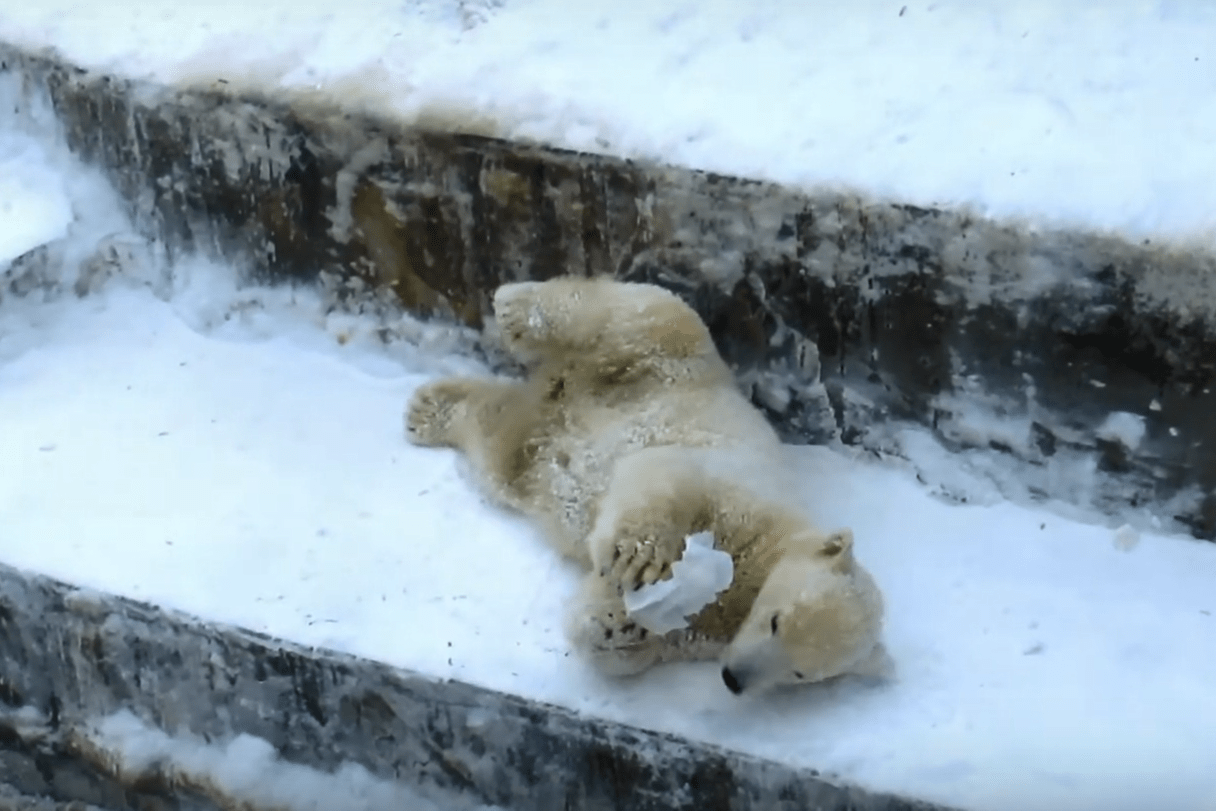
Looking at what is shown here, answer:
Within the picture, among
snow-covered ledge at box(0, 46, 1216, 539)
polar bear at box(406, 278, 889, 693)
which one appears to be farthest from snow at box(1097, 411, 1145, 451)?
polar bear at box(406, 278, 889, 693)

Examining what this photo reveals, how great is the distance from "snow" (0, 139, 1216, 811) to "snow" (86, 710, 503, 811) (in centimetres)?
4

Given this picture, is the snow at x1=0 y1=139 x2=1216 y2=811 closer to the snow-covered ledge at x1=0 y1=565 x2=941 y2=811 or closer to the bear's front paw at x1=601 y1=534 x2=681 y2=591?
the snow-covered ledge at x1=0 y1=565 x2=941 y2=811

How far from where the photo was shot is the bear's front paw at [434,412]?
3.00 m

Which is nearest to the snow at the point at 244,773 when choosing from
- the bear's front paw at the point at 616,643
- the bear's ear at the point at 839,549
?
the bear's front paw at the point at 616,643

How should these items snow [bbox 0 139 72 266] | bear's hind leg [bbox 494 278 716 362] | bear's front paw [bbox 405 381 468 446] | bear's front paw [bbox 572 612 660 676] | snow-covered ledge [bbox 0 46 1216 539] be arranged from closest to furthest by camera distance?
bear's front paw [bbox 572 612 660 676] → snow-covered ledge [bbox 0 46 1216 539] → bear's hind leg [bbox 494 278 716 362] → bear's front paw [bbox 405 381 468 446] → snow [bbox 0 139 72 266]

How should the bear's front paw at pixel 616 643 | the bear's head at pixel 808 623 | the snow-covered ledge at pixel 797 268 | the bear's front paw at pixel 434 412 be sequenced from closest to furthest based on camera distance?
1. the bear's head at pixel 808 623
2. the bear's front paw at pixel 616 643
3. the snow-covered ledge at pixel 797 268
4. the bear's front paw at pixel 434 412

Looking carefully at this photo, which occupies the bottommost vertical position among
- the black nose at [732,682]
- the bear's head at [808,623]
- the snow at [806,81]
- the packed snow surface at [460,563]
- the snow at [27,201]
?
the packed snow surface at [460,563]

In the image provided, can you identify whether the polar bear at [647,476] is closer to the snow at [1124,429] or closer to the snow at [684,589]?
the snow at [684,589]

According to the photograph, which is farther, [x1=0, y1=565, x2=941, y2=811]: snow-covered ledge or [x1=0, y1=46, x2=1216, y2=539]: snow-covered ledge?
[x1=0, y1=46, x2=1216, y2=539]: snow-covered ledge

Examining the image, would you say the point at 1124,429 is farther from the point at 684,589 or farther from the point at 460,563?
the point at 460,563

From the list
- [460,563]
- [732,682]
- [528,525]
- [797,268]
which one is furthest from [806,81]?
[732,682]

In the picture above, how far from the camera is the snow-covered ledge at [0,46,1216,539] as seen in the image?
2.61m

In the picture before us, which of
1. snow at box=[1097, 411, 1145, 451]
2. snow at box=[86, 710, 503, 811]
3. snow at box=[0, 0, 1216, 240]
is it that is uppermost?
snow at box=[0, 0, 1216, 240]

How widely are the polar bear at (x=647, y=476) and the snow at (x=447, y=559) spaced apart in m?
0.09
